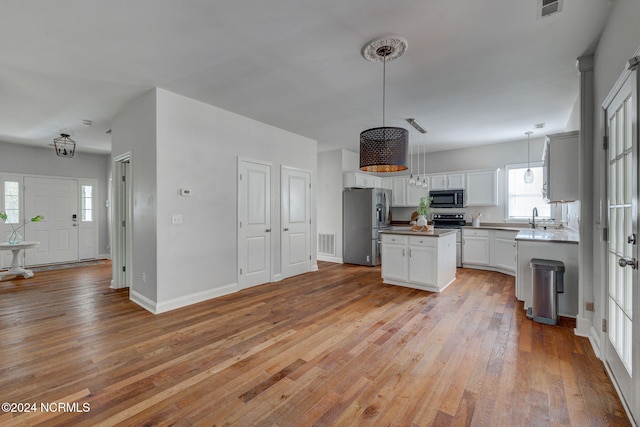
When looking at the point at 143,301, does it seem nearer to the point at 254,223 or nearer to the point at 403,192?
the point at 254,223

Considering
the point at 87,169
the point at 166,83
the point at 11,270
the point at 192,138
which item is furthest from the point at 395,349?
the point at 87,169

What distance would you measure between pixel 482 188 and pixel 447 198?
28.9 inches

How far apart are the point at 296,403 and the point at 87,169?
8080 mm

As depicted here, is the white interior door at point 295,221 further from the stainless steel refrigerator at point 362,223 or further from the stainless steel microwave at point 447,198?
the stainless steel microwave at point 447,198

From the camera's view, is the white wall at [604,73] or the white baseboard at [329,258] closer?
the white wall at [604,73]

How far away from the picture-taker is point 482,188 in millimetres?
6207

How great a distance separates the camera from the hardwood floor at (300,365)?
172 cm

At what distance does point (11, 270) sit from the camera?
5.21 meters

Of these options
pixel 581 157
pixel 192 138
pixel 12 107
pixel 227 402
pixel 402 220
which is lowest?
pixel 227 402

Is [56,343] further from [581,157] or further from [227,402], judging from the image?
[581,157]

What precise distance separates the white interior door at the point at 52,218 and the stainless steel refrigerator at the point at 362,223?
6562mm

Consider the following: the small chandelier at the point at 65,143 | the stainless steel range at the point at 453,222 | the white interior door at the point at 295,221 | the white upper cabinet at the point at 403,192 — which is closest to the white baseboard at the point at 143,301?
the white interior door at the point at 295,221

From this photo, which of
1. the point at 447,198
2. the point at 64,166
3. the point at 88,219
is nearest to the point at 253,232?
the point at 447,198

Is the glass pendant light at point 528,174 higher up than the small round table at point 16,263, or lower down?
higher up
